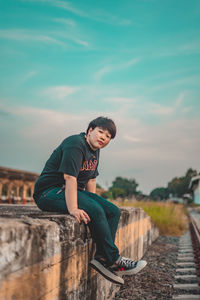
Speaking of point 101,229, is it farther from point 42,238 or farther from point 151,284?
point 151,284

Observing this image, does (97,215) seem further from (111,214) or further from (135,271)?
(135,271)

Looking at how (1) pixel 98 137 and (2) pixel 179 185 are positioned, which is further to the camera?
(2) pixel 179 185

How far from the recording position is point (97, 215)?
110 inches

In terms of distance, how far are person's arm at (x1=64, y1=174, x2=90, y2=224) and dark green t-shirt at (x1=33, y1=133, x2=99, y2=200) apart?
0.06 m

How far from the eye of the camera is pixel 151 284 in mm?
4375

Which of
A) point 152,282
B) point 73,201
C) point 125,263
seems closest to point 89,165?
point 73,201

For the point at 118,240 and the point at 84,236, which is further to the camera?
the point at 118,240

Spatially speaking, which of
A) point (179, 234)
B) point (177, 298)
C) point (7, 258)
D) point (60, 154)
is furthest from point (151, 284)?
point (179, 234)

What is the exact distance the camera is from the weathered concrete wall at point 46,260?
163 cm

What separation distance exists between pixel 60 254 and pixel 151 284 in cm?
258

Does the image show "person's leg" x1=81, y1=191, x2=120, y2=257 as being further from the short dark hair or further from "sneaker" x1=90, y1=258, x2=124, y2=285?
the short dark hair

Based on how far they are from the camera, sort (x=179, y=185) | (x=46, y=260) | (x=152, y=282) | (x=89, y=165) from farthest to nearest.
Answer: (x=179, y=185) → (x=152, y=282) → (x=89, y=165) → (x=46, y=260)

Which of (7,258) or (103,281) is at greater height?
(7,258)

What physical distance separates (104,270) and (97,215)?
436 mm
